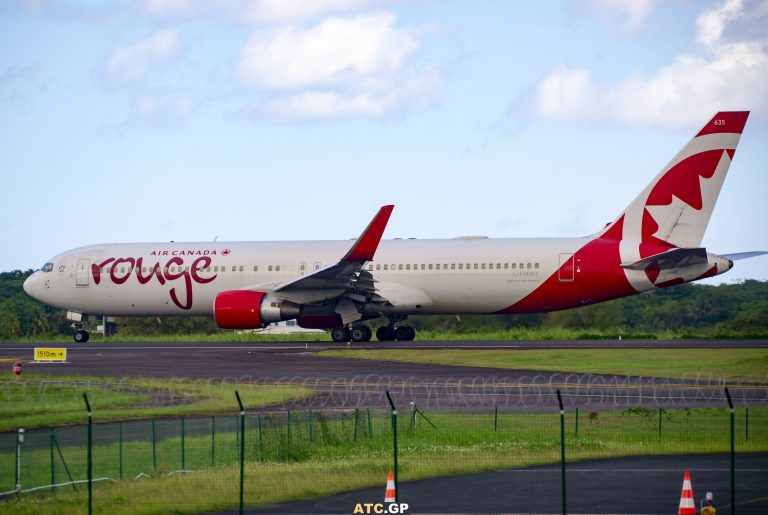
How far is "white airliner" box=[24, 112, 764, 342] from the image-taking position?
44250 mm

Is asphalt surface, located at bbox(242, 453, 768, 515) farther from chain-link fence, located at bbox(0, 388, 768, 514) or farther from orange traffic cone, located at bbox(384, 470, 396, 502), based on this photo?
orange traffic cone, located at bbox(384, 470, 396, 502)

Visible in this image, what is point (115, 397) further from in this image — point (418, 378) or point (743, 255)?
point (743, 255)

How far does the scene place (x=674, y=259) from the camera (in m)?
42.8

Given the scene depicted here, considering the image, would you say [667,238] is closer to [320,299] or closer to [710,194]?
[710,194]

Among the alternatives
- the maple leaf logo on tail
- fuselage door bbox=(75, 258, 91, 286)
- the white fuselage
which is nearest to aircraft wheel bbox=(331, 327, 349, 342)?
the white fuselage

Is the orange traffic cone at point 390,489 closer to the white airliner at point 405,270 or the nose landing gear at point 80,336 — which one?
the white airliner at point 405,270

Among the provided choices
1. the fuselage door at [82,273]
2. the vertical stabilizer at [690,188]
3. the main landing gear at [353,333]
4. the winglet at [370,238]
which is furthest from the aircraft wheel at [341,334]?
the vertical stabilizer at [690,188]

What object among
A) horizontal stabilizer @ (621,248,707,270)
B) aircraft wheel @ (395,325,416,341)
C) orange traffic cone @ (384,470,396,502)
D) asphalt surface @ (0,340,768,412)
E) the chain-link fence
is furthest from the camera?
aircraft wheel @ (395,325,416,341)

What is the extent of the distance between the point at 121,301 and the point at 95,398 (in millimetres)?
23874

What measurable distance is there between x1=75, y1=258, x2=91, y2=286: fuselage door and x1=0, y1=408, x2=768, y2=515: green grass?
29.5m

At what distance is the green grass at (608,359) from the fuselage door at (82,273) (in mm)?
14976

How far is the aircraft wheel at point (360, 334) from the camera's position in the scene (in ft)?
156

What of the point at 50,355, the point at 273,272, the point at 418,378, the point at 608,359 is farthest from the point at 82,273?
the point at 608,359

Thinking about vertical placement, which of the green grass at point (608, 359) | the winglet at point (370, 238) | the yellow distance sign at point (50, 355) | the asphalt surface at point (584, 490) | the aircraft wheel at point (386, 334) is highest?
the winglet at point (370, 238)
